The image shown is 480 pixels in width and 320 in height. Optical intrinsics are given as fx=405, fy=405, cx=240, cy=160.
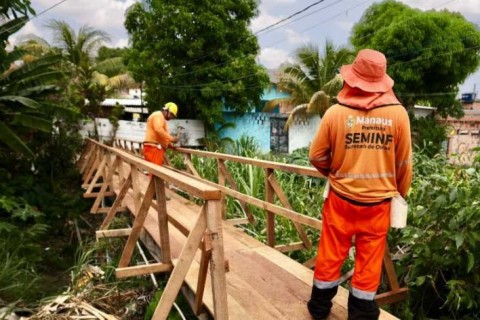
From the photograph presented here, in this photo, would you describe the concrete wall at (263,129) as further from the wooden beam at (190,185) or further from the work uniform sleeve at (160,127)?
the wooden beam at (190,185)

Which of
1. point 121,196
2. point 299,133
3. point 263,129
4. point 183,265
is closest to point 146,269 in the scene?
point 183,265

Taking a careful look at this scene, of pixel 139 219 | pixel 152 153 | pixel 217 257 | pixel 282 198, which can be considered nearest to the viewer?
pixel 217 257

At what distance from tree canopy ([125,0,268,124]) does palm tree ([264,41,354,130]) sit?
5.85 feet

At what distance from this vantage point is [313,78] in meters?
14.2

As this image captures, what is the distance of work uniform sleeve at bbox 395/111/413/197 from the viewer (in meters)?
2.07

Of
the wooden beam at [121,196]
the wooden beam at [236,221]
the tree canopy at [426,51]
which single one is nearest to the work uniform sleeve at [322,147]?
the wooden beam at [121,196]

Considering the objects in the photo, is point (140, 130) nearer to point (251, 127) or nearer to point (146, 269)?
point (251, 127)

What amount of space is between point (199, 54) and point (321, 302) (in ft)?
35.2

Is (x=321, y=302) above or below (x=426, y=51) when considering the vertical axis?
below

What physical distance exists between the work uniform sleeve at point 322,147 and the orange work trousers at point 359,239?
176 millimetres

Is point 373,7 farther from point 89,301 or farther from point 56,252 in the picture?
point 89,301

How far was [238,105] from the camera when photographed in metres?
12.7

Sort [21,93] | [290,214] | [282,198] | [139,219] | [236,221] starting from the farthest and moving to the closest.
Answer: [21,93] → [236,221] → [282,198] → [290,214] → [139,219]

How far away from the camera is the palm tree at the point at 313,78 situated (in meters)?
12.9
